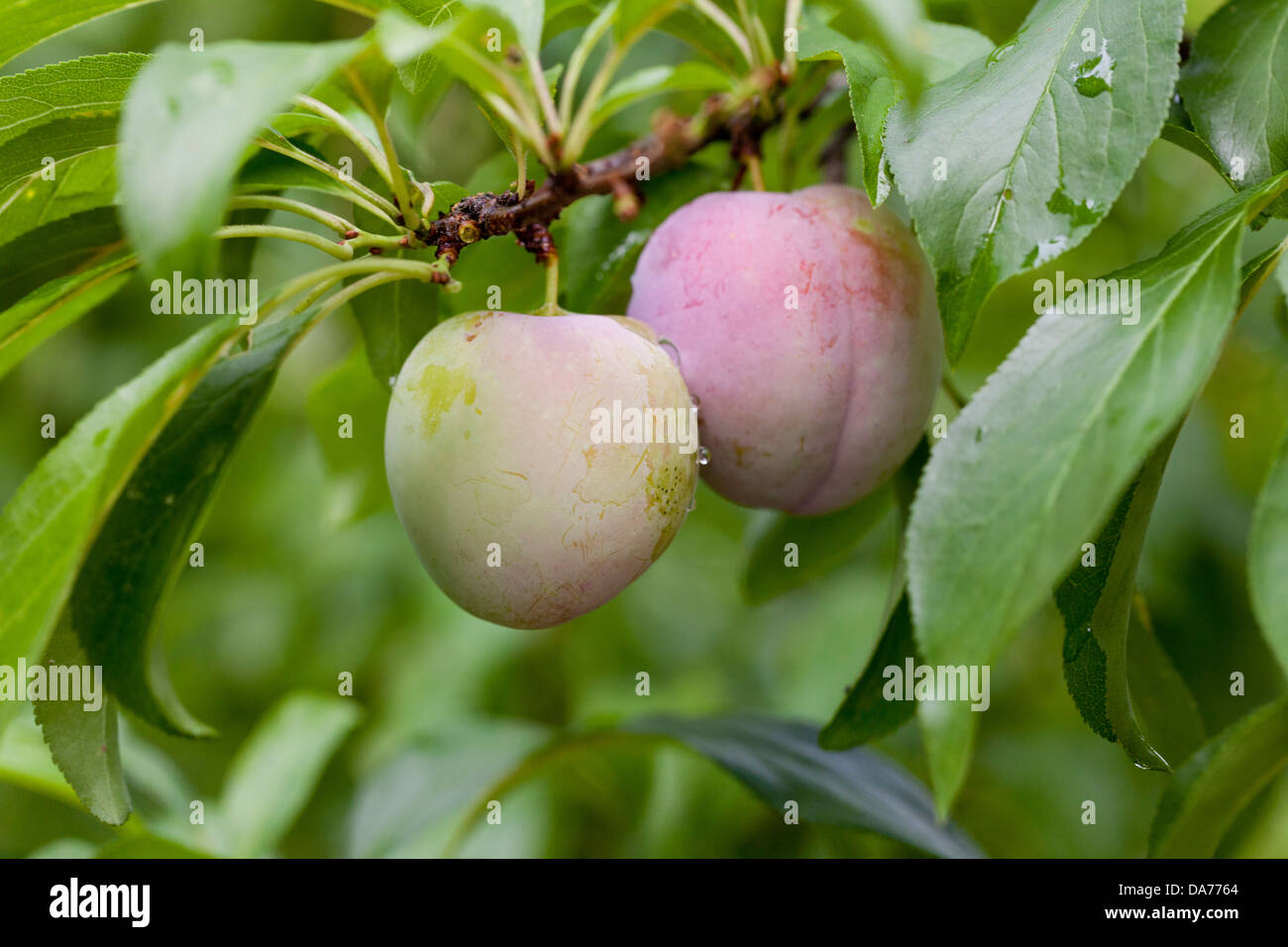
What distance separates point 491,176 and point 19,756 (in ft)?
2.12

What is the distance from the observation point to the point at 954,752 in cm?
36

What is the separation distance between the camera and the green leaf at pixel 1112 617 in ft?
1.60

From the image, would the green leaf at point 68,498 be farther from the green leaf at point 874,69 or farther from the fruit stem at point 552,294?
the green leaf at point 874,69

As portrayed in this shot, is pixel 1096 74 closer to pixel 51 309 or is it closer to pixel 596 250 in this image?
pixel 596 250

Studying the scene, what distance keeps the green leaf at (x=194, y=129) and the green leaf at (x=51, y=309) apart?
0.17 m

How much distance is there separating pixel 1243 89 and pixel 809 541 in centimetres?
45

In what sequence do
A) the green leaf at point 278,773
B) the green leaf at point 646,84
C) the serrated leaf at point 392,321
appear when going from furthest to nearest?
the green leaf at point 278,773
the serrated leaf at point 392,321
the green leaf at point 646,84

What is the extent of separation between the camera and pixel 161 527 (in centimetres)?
56

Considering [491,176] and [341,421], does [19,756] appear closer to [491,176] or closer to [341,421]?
[341,421]

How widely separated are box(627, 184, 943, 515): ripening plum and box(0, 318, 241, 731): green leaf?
0.84 feet

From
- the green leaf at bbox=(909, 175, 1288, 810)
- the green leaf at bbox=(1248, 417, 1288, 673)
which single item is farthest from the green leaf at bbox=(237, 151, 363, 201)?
the green leaf at bbox=(1248, 417, 1288, 673)

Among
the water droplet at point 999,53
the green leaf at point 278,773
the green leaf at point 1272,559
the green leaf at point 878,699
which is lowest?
the green leaf at point 278,773

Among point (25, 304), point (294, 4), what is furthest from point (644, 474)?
point (294, 4)

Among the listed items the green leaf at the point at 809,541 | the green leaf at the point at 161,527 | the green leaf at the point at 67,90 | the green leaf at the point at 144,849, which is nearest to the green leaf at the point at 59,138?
the green leaf at the point at 67,90
